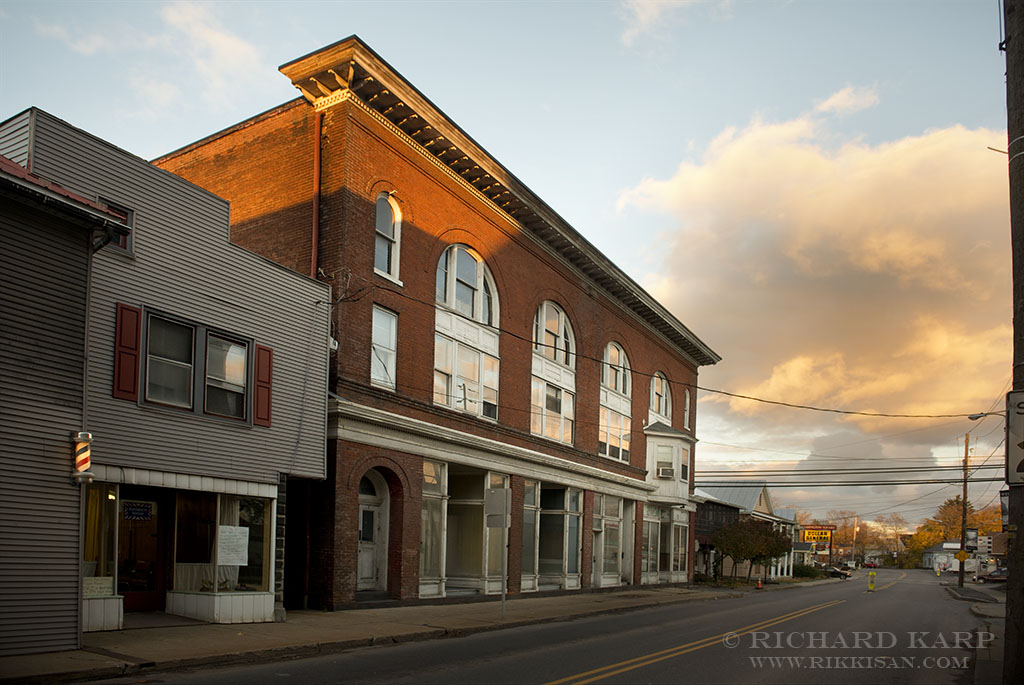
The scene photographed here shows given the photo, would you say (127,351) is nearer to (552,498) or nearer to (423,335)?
(423,335)

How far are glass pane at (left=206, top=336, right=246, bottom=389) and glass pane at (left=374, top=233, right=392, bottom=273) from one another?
5622mm

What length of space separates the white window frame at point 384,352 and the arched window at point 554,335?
28.6 feet

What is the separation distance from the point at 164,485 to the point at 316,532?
5475 mm

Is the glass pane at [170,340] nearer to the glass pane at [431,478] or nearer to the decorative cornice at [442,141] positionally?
the decorative cornice at [442,141]

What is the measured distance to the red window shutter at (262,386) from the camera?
17625 millimetres

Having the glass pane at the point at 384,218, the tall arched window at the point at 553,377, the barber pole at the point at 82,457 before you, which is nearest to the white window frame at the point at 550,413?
the tall arched window at the point at 553,377

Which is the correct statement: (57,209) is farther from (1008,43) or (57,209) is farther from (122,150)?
(1008,43)

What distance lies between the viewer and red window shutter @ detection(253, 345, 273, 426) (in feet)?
57.8

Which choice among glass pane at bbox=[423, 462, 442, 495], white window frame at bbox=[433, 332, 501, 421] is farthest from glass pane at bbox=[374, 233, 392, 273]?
glass pane at bbox=[423, 462, 442, 495]

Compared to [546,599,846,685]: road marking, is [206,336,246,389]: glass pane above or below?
above

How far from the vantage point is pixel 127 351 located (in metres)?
14.8

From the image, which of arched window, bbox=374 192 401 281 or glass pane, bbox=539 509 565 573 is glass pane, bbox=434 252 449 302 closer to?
arched window, bbox=374 192 401 281

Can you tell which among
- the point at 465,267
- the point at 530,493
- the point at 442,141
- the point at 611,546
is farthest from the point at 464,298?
the point at 611,546

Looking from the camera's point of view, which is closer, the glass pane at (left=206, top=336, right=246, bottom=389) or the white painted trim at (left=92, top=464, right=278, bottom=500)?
the white painted trim at (left=92, top=464, right=278, bottom=500)
